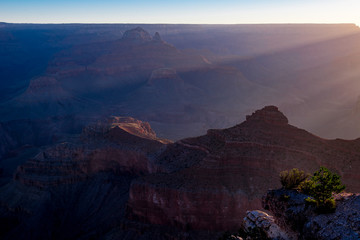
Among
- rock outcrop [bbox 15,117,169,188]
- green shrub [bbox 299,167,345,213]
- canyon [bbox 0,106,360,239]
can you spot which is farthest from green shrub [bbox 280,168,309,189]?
rock outcrop [bbox 15,117,169,188]

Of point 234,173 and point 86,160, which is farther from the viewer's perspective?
point 86,160

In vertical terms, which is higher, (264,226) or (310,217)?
(310,217)

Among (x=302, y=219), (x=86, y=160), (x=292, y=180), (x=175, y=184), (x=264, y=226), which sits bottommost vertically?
(x=86, y=160)

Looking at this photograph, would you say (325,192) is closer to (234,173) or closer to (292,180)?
(292,180)

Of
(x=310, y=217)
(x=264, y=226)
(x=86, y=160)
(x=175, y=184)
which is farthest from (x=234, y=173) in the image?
(x=86, y=160)

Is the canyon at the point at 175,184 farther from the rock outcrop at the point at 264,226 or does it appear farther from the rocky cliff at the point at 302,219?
the rocky cliff at the point at 302,219

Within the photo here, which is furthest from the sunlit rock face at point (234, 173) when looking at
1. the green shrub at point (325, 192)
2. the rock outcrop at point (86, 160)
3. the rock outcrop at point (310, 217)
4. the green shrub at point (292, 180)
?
the green shrub at point (325, 192)

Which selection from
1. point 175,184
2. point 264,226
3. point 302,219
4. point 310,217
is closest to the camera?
point 310,217

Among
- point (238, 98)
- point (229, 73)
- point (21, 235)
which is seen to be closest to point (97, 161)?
point (21, 235)
